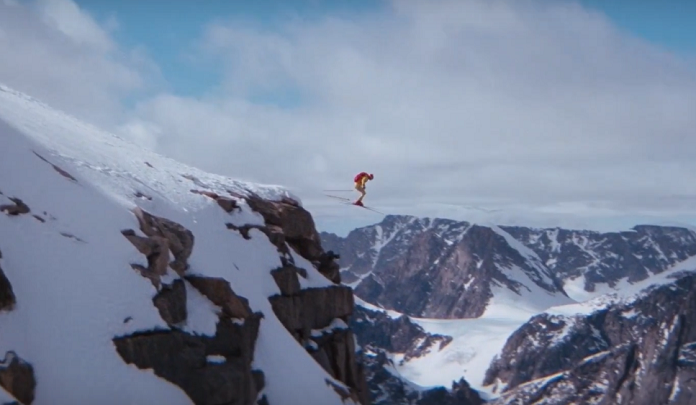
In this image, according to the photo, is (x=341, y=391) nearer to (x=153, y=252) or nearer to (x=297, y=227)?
(x=153, y=252)

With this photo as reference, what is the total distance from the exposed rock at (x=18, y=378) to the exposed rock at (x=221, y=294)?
10.5 m

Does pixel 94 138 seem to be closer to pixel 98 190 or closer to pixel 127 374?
pixel 98 190

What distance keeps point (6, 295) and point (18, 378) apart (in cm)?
275

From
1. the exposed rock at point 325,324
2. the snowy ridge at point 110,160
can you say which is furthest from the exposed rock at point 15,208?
the exposed rock at point 325,324

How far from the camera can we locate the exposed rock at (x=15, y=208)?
2673cm

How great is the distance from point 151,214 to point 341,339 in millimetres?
15224

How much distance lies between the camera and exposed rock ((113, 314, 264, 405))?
26.3m

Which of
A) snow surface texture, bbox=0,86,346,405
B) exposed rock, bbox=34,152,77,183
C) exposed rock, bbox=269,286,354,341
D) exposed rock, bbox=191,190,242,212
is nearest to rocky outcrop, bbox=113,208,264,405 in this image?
snow surface texture, bbox=0,86,346,405

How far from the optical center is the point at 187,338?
94.6 ft

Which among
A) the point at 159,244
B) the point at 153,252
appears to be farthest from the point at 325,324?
the point at 153,252

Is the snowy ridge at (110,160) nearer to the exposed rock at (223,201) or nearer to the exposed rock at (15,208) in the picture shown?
the exposed rock at (223,201)

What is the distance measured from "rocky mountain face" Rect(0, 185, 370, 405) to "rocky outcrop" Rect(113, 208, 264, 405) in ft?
0.11

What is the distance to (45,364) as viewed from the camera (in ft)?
75.7

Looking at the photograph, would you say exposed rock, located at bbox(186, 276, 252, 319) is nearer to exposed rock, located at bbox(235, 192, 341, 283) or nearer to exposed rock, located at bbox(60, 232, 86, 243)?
exposed rock, located at bbox(60, 232, 86, 243)
